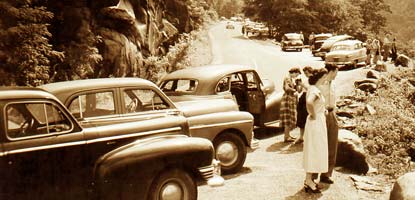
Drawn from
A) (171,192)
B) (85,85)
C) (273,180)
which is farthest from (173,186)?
(273,180)

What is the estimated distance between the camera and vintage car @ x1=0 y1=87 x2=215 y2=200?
16.7 ft

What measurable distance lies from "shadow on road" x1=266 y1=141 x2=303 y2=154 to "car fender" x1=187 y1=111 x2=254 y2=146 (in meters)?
1.89

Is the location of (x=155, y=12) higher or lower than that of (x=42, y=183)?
higher

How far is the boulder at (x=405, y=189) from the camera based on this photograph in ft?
22.9

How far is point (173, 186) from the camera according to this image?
6.32m

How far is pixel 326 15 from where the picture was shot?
6009 centimetres

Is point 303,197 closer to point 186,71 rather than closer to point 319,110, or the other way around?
point 319,110

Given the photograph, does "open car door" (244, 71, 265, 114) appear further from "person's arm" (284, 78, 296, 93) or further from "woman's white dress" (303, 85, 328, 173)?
"woman's white dress" (303, 85, 328, 173)

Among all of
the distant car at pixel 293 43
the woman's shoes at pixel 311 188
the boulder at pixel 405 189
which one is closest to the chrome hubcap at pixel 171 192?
the woman's shoes at pixel 311 188

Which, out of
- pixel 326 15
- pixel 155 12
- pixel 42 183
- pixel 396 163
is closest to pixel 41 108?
pixel 42 183

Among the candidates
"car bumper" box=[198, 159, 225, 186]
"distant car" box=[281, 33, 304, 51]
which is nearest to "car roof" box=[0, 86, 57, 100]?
"car bumper" box=[198, 159, 225, 186]

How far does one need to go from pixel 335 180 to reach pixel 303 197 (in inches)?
52.4

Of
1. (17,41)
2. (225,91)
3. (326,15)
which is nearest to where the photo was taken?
(225,91)

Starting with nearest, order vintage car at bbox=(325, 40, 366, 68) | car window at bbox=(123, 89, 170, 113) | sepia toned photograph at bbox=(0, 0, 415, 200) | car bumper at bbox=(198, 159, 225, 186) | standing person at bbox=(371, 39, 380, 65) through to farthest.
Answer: sepia toned photograph at bbox=(0, 0, 415, 200) < car bumper at bbox=(198, 159, 225, 186) < car window at bbox=(123, 89, 170, 113) < standing person at bbox=(371, 39, 380, 65) < vintage car at bbox=(325, 40, 366, 68)
